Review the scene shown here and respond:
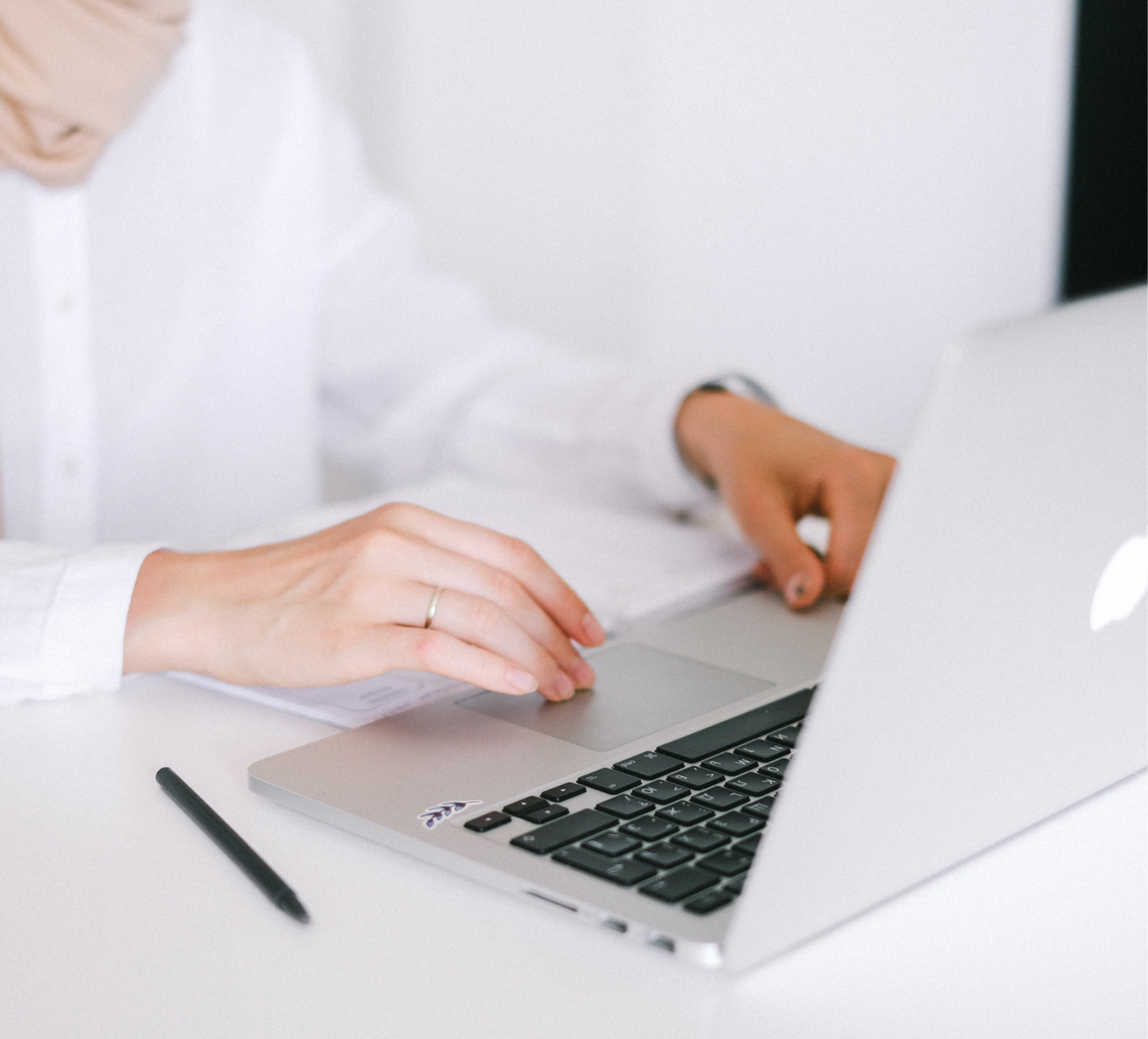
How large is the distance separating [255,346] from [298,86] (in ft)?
0.91

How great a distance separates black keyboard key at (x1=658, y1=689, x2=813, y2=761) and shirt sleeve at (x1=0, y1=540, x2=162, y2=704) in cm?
32

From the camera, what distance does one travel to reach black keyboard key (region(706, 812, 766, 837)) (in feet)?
1.80

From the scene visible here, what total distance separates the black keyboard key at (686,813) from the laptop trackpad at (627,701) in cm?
9

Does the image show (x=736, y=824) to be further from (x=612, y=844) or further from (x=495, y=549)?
(x=495, y=549)

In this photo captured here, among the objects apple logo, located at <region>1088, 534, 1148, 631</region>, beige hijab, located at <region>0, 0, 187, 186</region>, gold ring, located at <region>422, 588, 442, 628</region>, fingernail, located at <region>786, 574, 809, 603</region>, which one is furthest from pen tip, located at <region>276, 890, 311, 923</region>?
beige hijab, located at <region>0, 0, 187, 186</region>

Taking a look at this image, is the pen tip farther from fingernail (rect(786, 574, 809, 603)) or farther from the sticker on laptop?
fingernail (rect(786, 574, 809, 603))

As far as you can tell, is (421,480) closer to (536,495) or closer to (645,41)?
(536,495)

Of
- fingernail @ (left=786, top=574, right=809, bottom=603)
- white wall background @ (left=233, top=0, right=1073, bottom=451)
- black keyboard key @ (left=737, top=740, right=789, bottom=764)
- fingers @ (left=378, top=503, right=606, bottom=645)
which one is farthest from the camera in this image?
white wall background @ (left=233, top=0, right=1073, bottom=451)

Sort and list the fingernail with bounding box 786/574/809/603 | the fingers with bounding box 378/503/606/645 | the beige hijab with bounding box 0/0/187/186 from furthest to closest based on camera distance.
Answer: the beige hijab with bounding box 0/0/187/186 < the fingernail with bounding box 786/574/809/603 < the fingers with bounding box 378/503/606/645

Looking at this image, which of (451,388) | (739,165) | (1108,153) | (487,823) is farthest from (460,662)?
(1108,153)

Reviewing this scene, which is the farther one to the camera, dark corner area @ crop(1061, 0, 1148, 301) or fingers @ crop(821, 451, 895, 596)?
dark corner area @ crop(1061, 0, 1148, 301)

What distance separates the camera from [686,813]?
1.86 ft

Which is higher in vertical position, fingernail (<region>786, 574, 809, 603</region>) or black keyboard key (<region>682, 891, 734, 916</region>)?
black keyboard key (<region>682, 891, 734, 916</region>)

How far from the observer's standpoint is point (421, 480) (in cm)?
145
